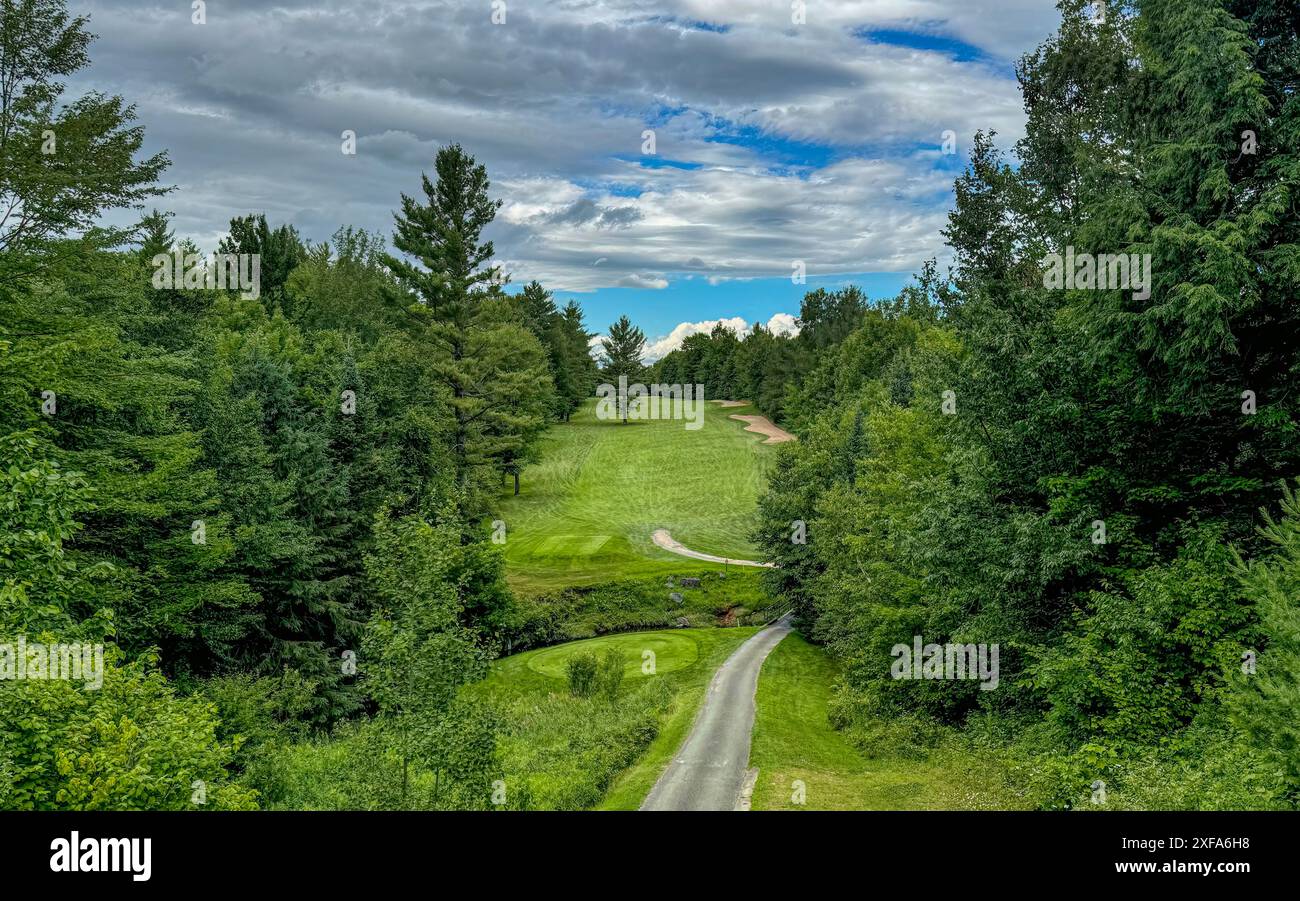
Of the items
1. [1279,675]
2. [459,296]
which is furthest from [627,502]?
[1279,675]

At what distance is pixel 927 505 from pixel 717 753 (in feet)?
38.1

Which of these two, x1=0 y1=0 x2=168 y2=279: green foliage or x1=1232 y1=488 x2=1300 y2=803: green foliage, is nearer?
x1=1232 y1=488 x2=1300 y2=803: green foliage

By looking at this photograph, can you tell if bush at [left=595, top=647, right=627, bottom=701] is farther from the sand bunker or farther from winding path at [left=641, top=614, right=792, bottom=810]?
the sand bunker

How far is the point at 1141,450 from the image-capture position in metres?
21.1

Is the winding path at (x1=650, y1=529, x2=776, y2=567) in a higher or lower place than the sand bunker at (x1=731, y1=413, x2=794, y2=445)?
lower

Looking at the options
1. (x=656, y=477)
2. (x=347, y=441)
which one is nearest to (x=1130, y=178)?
(x=347, y=441)

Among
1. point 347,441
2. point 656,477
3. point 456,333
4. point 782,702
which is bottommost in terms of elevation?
point 782,702

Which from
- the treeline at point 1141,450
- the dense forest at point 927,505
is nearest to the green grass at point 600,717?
the dense forest at point 927,505

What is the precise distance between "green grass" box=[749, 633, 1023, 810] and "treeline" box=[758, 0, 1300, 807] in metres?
1.15

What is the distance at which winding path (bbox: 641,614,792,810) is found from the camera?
22.5 meters

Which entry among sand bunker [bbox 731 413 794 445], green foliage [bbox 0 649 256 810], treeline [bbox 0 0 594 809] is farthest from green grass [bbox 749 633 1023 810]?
sand bunker [bbox 731 413 794 445]
